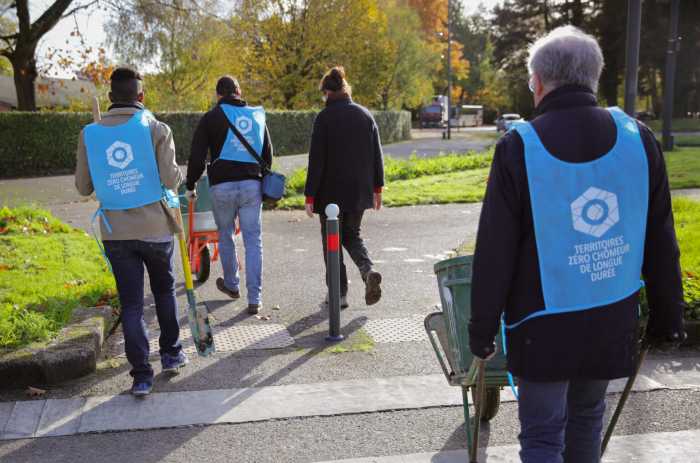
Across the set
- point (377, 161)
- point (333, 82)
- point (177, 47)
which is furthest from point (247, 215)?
point (177, 47)

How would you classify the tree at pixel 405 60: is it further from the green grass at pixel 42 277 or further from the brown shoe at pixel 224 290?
the brown shoe at pixel 224 290

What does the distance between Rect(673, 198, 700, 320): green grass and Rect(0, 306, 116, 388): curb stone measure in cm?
414

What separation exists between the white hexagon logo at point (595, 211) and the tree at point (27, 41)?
24.3 m

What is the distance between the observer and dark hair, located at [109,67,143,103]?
457cm

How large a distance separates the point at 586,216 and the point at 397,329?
11.7 feet

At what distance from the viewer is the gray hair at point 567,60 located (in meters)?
2.60

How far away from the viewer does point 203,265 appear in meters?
7.81

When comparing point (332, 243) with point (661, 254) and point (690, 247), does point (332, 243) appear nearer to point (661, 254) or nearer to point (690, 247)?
point (661, 254)

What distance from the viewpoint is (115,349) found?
5.57 metres

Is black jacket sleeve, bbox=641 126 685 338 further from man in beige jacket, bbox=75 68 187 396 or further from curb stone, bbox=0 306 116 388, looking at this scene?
curb stone, bbox=0 306 116 388

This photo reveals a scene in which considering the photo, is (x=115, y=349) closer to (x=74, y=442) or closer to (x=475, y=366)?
(x=74, y=442)

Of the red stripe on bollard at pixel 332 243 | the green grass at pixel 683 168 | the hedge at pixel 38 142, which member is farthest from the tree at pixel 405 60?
the red stripe on bollard at pixel 332 243

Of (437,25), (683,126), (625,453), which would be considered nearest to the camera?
(625,453)

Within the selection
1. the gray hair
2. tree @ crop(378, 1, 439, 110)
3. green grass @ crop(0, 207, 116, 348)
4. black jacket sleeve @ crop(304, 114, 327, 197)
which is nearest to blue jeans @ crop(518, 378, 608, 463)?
the gray hair
